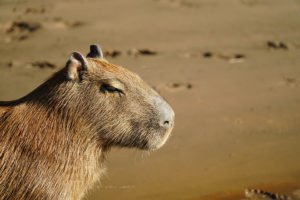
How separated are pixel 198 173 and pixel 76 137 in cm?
195

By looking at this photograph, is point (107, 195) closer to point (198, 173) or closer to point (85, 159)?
point (198, 173)

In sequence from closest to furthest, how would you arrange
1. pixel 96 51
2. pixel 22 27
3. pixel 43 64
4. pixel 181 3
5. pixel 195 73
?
pixel 96 51
pixel 195 73
pixel 43 64
pixel 22 27
pixel 181 3

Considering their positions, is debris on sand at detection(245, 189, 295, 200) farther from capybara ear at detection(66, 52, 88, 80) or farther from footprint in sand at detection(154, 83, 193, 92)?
capybara ear at detection(66, 52, 88, 80)

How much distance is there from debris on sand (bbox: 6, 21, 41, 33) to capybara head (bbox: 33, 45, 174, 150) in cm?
398

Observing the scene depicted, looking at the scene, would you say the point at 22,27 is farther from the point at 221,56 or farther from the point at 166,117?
the point at 166,117

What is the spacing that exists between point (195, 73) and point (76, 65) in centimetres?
326

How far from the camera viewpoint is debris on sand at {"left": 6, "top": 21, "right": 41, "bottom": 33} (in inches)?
258

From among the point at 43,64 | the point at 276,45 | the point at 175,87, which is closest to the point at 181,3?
the point at 276,45

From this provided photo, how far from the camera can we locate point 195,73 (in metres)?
5.82

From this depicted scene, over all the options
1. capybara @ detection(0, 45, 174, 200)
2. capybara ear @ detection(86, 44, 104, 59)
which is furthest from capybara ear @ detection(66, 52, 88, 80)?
capybara ear @ detection(86, 44, 104, 59)

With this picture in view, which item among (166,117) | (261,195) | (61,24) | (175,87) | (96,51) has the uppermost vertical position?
(96,51)

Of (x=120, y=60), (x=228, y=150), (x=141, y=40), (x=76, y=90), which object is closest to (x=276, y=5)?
(x=141, y=40)

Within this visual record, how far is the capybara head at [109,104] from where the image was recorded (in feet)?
9.11

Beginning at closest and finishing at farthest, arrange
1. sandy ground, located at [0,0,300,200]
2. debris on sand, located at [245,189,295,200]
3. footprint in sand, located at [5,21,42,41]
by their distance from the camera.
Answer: debris on sand, located at [245,189,295,200]
sandy ground, located at [0,0,300,200]
footprint in sand, located at [5,21,42,41]
